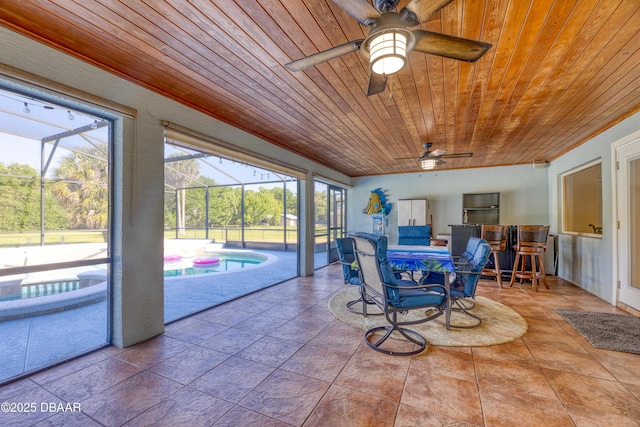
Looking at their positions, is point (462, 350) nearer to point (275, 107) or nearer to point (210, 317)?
point (210, 317)

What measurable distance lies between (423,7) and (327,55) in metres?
0.54

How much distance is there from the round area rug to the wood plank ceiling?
2.41 meters

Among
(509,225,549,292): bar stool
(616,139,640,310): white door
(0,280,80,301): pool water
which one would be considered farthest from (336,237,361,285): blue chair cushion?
(0,280,80,301): pool water

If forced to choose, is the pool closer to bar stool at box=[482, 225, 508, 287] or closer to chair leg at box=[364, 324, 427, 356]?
chair leg at box=[364, 324, 427, 356]

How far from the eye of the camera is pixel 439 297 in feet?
8.13

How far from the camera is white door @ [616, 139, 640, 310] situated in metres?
3.23

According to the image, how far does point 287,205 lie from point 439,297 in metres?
8.05

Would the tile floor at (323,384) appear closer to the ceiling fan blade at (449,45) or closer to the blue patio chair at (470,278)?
the blue patio chair at (470,278)

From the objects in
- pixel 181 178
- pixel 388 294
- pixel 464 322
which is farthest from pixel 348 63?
pixel 181 178

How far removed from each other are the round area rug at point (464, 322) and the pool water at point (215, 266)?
401 cm

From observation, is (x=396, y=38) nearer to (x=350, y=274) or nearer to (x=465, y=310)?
(x=350, y=274)

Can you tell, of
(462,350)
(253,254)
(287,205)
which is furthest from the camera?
(287,205)

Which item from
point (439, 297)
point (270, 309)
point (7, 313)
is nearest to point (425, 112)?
point (439, 297)

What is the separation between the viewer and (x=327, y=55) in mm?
1560
